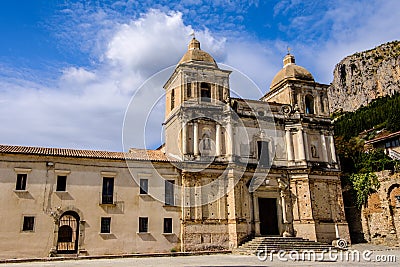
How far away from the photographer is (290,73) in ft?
116

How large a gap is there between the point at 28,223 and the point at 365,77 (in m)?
105

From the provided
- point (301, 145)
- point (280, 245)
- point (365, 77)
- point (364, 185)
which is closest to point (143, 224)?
point (280, 245)

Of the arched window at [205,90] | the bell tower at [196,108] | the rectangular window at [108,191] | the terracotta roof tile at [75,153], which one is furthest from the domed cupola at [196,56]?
the rectangular window at [108,191]

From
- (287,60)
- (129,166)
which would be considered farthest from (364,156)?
(129,166)

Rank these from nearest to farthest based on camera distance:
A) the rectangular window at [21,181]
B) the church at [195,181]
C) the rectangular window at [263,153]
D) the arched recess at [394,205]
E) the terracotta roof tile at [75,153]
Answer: the rectangular window at [21,181]
the church at [195,181]
the terracotta roof tile at [75,153]
the arched recess at [394,205]
the rectangular window at [263,153]

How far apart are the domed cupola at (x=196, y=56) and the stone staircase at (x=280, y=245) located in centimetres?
1589

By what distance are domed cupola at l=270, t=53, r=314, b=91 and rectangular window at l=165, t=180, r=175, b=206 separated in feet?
51.1

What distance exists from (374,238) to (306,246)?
27.4ft

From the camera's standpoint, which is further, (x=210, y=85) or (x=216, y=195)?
(x=210, y=85)

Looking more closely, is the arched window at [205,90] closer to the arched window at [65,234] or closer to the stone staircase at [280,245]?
the stone staircase at [280,245]

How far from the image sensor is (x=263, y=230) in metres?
29.7

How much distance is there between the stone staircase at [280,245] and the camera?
2552cm

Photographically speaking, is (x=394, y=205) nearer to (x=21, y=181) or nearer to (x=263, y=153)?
(x=263, y=153)

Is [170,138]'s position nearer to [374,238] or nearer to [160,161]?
[160,161]
